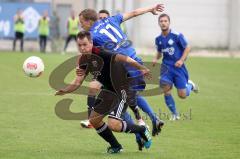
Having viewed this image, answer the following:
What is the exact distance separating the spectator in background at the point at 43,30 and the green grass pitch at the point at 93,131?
56.7ft

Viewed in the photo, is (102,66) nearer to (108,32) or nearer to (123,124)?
(123,124)

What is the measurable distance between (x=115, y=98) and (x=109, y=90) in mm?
137

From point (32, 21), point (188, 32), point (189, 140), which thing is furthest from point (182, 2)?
point (189, 140)

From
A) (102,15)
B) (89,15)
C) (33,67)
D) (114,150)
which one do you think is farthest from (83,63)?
(102,15)

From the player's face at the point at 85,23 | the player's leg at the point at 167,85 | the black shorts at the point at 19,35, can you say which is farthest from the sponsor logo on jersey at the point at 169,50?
the black shorts at the point at 19,35

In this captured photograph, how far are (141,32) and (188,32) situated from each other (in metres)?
2.98

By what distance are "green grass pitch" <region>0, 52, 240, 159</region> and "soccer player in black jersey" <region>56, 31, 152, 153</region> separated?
318 millimetres

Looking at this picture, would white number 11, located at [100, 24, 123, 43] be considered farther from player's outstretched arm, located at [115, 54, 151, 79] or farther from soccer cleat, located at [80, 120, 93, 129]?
soccer cleat, located at [80, 120, 93, 129]

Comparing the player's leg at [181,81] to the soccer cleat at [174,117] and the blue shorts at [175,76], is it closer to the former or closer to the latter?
the blue shorts at [175,76]

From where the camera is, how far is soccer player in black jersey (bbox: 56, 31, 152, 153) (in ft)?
30.4

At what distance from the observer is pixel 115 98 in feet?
31.3

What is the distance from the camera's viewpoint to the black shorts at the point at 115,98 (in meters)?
9.38

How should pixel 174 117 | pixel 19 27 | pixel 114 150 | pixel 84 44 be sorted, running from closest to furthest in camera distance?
1. pixel 84 44
2. pixel 114 150
3. pixel 174 117
4. pixel 19 27

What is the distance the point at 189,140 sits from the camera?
425 inches
